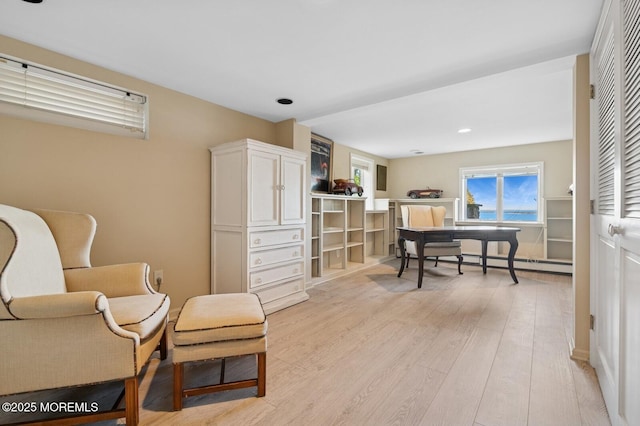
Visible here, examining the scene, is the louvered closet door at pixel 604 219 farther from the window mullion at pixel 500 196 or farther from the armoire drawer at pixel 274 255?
the window mullion at pixel 500 196

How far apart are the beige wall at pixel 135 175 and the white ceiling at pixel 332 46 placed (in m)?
0.18

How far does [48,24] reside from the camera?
5.74 ft

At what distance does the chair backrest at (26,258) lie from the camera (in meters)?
1.18

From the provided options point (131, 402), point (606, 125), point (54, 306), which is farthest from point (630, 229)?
point (54, 306)

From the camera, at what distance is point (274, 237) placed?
9.59ft

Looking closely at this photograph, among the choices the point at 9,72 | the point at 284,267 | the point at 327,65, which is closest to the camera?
the point at 9,72

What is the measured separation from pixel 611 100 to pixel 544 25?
658 millimetres

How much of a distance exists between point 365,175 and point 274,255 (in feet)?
10.9

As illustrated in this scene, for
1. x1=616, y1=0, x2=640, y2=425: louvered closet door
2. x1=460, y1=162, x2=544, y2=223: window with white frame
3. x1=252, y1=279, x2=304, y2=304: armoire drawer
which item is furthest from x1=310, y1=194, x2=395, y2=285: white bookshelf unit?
x1=616, y1=0, x2=640, y2=425: louvered closet door

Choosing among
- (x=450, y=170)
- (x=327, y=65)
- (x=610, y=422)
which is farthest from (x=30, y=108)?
(x=450, y=170)

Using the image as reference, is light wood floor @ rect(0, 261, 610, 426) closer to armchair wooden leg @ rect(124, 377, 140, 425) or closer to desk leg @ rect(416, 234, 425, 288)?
armchair wooden leg @ rect(124, 377, 140, 425)

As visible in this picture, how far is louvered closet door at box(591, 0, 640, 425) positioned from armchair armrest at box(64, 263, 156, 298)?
8.23 feet

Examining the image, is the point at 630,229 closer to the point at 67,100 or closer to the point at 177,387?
the point at 177,387

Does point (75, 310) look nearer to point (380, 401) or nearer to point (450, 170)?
point (380, 401)
